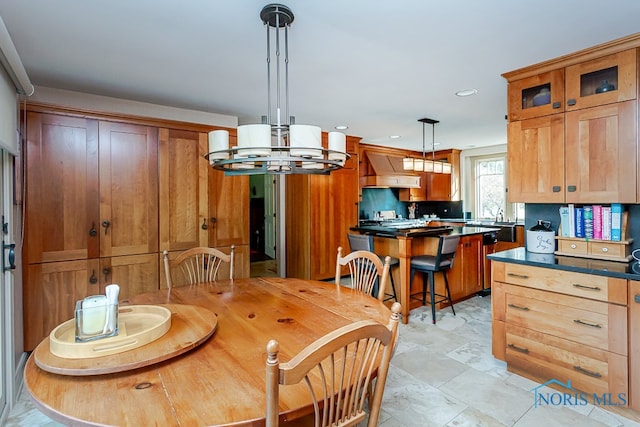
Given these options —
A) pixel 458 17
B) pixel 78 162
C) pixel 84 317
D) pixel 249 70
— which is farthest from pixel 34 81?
pixel 458 17

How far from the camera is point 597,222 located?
240 centimetres

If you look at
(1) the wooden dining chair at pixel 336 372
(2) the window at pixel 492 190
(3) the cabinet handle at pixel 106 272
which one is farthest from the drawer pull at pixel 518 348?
(2) the window at pixel 492 190

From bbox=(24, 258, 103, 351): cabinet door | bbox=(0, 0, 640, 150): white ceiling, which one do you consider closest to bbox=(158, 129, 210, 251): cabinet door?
bbox=(0, 0, 640, 150): white ceiling

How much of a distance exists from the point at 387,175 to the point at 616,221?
3892 millimetres

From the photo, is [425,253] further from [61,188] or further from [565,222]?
[61,188]

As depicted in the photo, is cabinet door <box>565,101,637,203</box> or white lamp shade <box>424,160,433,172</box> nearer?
cabinet door <box>565,101,637,203</box>

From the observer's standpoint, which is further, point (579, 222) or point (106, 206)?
point (106, 206)

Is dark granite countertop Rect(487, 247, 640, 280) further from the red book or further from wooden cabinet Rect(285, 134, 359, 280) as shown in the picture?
wooden cabinet Rect(285, 134, 359, 280)

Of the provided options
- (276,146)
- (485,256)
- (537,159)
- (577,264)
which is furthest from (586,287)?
(485,256)

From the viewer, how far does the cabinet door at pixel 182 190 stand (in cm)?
325

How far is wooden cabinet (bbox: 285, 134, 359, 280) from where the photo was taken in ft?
16.2

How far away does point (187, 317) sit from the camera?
5.17 feet

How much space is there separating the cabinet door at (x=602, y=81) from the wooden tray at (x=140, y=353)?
113 inches

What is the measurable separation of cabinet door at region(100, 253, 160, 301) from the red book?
3727 millimetres
